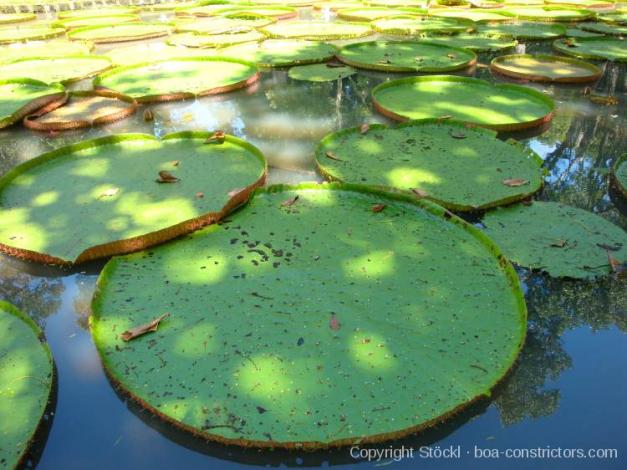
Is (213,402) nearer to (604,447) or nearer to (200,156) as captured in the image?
(604,447)

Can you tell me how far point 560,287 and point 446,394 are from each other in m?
0.82

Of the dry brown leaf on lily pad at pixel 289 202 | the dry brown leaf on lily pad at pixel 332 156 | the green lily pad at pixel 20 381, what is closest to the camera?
the green lily pad at pixel 20 381

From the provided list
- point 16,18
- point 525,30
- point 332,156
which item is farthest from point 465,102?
point 16,18

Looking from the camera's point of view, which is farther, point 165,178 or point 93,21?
point 93,21

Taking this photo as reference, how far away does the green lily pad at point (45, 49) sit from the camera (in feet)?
17.8

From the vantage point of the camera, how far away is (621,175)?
2.57 meters

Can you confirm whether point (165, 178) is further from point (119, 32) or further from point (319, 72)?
point (119, 32)

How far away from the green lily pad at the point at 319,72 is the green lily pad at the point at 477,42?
1497 millimetres

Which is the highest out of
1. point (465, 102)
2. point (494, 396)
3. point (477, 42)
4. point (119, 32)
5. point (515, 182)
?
point (119, 32)

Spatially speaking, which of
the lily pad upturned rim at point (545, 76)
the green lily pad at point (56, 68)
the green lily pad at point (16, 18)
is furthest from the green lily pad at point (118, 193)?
the green lily pad at point (16, 18)

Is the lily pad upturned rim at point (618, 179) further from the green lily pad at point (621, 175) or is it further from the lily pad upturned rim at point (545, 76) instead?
the lily pad upturned rim at point (545, 76)

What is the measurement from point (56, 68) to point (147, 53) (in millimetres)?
1021

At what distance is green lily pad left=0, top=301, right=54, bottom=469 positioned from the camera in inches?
49.0

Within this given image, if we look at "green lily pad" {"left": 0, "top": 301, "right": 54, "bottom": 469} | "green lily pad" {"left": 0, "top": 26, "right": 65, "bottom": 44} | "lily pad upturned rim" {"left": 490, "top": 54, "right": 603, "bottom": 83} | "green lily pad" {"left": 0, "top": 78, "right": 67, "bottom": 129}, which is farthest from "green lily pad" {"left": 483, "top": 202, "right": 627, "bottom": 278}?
"green lily pad" {"left": 0, "top": 26, "right": 65, "bottom": 44}
